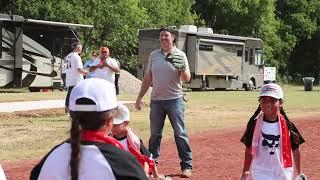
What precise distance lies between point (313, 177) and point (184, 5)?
149 ft

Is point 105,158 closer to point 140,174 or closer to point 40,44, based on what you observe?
point 140,174

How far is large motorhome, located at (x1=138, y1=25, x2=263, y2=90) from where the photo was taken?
117 ft

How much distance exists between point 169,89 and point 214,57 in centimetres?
2928

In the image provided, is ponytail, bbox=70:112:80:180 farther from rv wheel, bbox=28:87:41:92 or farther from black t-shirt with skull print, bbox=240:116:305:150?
rv wheel, bbox=28:87:41:92

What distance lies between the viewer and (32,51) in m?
28.8

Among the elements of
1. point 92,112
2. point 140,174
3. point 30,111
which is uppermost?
point 92,112

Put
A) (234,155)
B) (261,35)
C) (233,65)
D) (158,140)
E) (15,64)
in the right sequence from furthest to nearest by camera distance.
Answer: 1. (261,35)
2. (233,65)
3. (15,64)
4. (234,155)
5. (158,140)

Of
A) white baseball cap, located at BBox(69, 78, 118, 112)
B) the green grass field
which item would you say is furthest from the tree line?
white baseball cap, located at BBox(69, 78, 118, 112)

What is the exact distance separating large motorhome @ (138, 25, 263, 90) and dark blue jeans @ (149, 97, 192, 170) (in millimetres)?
25387

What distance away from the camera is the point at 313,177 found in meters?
9.01

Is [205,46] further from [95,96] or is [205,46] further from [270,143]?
[95,96]

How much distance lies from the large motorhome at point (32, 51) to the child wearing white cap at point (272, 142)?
23.4m

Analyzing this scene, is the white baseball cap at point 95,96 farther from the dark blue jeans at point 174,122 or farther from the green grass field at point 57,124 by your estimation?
the green grass field at point 57,124

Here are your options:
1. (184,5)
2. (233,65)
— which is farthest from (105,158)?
(184,5)
